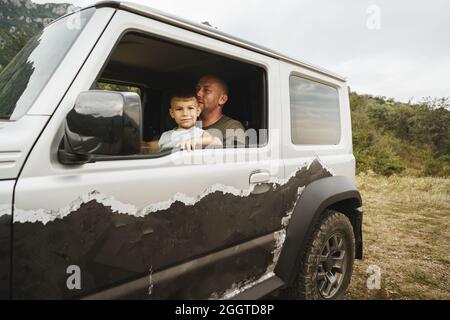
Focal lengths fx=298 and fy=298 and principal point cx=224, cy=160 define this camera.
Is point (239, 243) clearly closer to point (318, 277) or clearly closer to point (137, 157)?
point (137, 157)

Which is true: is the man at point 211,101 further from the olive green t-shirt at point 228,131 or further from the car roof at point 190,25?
the car roof at point 190,25

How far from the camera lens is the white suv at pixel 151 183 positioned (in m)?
1.10

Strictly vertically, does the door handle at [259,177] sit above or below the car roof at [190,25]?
below

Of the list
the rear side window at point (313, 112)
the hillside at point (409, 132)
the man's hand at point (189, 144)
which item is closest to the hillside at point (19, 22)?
the man's hand at point (189, 144)

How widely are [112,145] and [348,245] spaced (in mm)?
2526

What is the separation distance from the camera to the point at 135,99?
1166 mm

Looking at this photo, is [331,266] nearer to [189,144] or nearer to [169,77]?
[189,144]

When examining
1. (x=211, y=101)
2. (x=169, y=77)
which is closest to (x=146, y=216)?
(x=211, y=101)

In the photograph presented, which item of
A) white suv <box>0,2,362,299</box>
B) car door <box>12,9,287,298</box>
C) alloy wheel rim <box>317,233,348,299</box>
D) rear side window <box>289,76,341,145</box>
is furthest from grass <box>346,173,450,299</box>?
car door <box>12,9,287,298</box>

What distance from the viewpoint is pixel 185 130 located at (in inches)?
85.2

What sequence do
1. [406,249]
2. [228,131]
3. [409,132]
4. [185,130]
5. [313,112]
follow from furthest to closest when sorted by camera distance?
[409,132]
[406,249]
[313,112]
[228,131]
[185,130]

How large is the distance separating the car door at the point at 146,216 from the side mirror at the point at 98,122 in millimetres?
151

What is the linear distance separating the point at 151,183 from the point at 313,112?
1.69m
